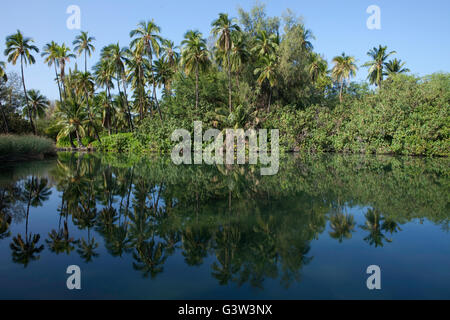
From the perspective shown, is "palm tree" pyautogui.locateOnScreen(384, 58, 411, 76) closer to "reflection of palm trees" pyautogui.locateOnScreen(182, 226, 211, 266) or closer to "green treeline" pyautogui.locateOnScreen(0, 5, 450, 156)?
"green treeline" pyautogui.locateOnScreen(0, 5, 450, 156)

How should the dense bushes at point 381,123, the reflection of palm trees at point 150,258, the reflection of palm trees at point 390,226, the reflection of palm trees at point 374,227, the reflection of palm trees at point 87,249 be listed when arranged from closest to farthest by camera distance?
the reflection of palm trees at point 150,258 < the reflection of palm trees at point 87,249 < the reflection of palm trees at point 374,227 < the reflection of palm trees at point 390,226 < the dense bushes at point 381,123

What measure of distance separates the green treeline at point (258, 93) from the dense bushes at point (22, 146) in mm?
9589

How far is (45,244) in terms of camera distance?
5109mm

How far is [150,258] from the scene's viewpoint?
445 centimetres

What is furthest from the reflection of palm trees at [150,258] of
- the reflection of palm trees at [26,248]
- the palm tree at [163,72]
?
the palm tree at [163,72]

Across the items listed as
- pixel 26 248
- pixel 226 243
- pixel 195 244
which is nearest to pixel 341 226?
pixel 226 243

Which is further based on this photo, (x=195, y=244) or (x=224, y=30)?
(x=224, y=30)

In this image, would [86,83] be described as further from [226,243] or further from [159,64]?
[226,243]

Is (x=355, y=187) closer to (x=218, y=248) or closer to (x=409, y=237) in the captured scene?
(x=409, y=237)

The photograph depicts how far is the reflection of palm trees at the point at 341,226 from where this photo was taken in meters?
5.57

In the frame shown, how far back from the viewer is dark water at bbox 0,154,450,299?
3586mm

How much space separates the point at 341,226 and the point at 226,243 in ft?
8.16

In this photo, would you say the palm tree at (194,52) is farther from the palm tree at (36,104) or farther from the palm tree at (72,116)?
the palm tree at (36,104)

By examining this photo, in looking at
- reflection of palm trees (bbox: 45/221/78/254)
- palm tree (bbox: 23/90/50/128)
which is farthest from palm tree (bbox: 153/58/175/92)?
reflection of palm trees (bbox: 45/221/78/254)
